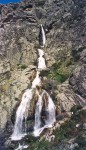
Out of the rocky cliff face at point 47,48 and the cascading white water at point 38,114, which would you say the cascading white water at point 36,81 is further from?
the cascading white water at point 38,114

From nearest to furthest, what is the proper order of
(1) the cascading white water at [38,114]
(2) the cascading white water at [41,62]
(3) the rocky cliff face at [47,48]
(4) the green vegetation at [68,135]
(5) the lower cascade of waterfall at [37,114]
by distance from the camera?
(4) the green vegetation at [68,135] < (5) the lower cascade of waterfall at [37,114] < (1) the cascading white water at [38,114] < (3) the rocky cliff face at [47,48] < (2) the cascading white water at [41,62]

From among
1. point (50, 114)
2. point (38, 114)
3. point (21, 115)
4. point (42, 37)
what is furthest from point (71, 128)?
point (42, 37)

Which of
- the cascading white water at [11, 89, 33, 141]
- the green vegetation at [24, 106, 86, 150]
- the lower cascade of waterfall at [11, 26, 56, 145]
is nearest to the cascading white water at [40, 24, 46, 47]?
the lower cascade of waterfall at [11, 26, 56, 145]

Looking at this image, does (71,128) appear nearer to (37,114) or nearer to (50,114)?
(50,114)

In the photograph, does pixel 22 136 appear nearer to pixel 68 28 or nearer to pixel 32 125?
pixel 32 125

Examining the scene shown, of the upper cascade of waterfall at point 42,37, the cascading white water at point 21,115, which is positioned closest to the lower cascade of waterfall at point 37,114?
the cascading white water at point 21,115

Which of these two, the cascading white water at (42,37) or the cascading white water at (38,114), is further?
the cascading white water at (42,37)
